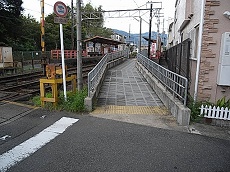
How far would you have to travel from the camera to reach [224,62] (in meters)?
5.85

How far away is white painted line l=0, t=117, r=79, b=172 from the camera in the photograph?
3.50m

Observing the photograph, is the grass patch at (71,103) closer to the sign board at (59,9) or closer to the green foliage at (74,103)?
the green foliage at (74,103)

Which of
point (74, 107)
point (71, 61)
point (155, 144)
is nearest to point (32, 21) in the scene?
point (71, 61)

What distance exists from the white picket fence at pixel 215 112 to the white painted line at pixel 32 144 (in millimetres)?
3463

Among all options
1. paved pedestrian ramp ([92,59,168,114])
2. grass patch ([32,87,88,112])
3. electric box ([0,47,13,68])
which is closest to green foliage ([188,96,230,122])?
paved pedestrian ramp ([92,59,168,114])

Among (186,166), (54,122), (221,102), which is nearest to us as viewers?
(186,166)

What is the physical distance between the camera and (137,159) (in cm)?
360

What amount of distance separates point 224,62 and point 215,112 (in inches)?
59.5

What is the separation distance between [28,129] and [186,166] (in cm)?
360

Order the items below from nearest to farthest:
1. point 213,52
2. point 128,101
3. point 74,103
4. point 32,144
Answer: point 32,144 → point 213,52 → point 74,103 → point 128,101

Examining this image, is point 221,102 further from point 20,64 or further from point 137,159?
point 20,64

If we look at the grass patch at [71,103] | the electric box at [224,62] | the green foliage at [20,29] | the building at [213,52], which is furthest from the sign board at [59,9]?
the green foliage at [20,29]

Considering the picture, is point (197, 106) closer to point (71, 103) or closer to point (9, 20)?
point (71, 103)

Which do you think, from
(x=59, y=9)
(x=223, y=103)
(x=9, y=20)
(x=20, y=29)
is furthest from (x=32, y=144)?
(x=20, y=29)
